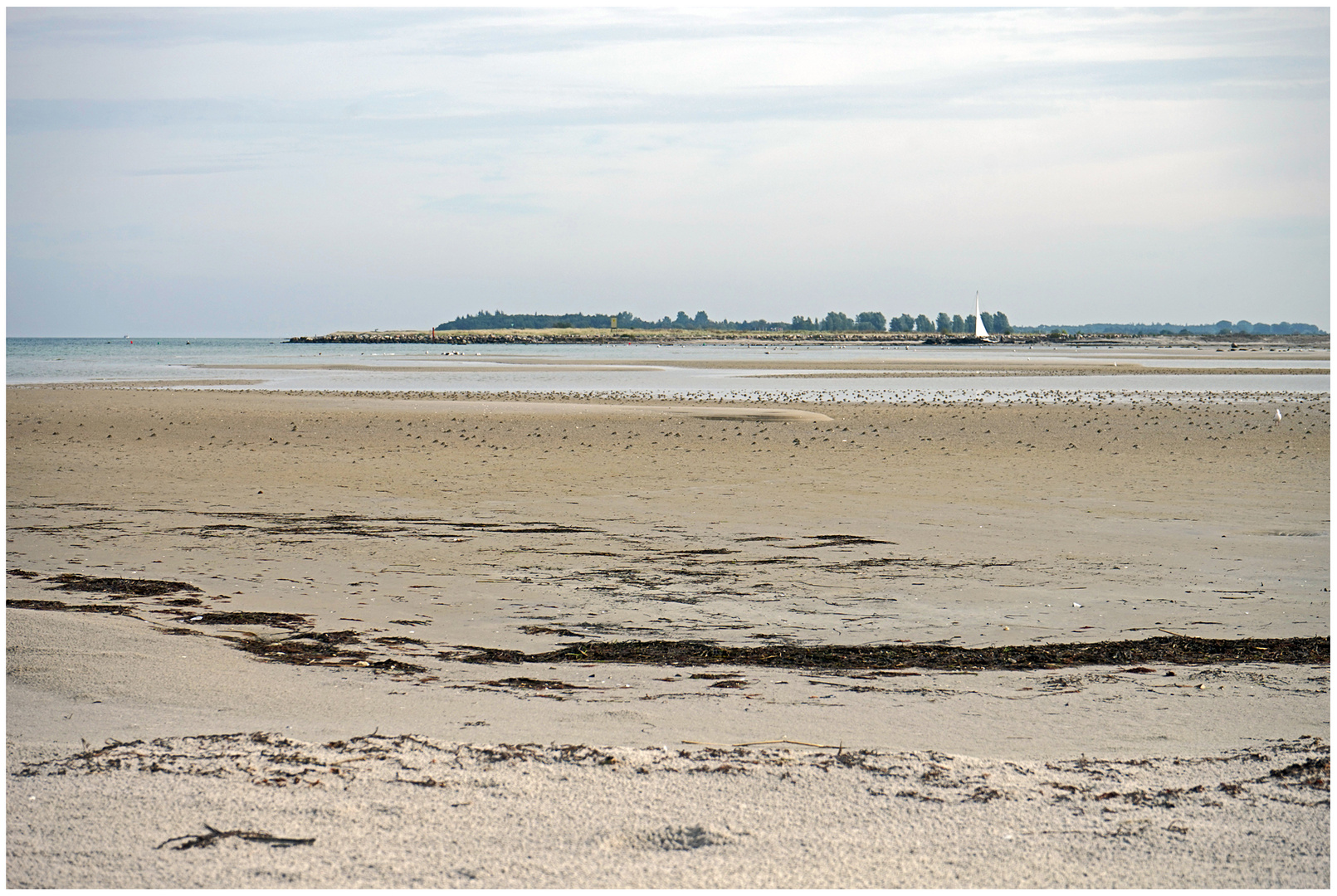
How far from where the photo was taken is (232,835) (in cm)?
423

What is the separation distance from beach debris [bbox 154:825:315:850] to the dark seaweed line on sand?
Answer: 9.15 ft

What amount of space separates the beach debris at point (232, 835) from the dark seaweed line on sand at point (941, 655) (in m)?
2.79

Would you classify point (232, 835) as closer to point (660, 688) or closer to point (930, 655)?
point (660, 688)

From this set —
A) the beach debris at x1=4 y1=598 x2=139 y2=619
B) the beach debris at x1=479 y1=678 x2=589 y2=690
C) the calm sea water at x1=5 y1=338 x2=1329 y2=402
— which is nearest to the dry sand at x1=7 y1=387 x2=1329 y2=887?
the beach debris at x1=479 y1=678 x2=589 y2=690

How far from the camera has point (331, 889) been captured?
3.89 meters

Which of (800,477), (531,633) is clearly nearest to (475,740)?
(531,633)

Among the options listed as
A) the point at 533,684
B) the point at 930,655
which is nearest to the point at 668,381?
the point at 930,655

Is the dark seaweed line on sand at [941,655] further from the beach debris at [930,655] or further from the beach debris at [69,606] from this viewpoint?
the beach debris at [69,606]

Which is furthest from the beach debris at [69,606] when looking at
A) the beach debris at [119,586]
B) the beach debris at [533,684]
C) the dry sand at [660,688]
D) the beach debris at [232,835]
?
the beach debris at [232,835]

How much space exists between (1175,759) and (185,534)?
Result: 9.72 meters

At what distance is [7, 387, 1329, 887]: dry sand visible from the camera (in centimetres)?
421

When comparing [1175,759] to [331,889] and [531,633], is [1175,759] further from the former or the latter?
[531,633]

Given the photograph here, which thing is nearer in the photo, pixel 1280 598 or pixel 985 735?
pixel 985 735

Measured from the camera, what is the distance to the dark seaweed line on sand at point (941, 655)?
7.03 m
